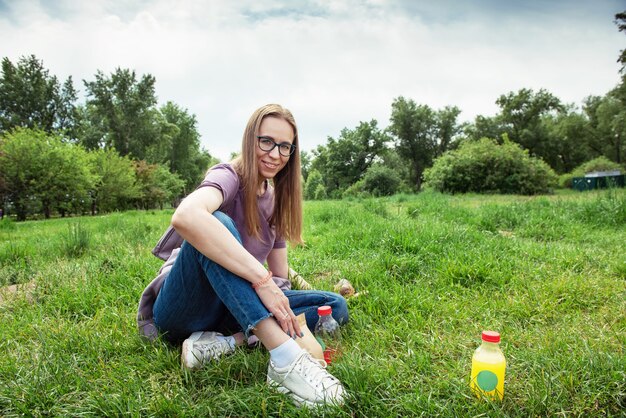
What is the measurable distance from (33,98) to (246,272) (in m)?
44.9

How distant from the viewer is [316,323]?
7.47ft

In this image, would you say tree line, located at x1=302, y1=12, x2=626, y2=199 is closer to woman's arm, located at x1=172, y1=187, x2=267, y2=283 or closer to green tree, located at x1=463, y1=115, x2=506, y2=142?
green tree, located at x1=463, y1=115, x2=506, y2=142

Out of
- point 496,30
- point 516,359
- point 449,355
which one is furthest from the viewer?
point 496,30

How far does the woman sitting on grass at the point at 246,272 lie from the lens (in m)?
1.62

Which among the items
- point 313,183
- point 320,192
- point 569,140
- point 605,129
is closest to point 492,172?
point 320,192

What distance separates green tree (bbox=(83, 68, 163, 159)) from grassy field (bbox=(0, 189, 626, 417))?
111 ft

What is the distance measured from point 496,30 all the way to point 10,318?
636 cm

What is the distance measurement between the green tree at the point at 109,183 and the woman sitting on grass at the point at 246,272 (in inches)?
898

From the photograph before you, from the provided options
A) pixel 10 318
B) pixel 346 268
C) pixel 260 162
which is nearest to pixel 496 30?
pixel 346 268

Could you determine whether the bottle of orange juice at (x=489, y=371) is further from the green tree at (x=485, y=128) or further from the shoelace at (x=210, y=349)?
the green tree at (x=485, y=128)

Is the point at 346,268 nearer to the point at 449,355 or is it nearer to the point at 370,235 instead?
the point at 370,235

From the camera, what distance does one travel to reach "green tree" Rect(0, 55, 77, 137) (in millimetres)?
34312

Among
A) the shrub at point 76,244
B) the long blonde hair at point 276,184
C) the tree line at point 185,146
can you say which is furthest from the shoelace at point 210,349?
the tree line at point 185,146

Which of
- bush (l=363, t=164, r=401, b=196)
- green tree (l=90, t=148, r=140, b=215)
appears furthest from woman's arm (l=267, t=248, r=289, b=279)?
bush (l=363, t=164, r=401, b=196)
